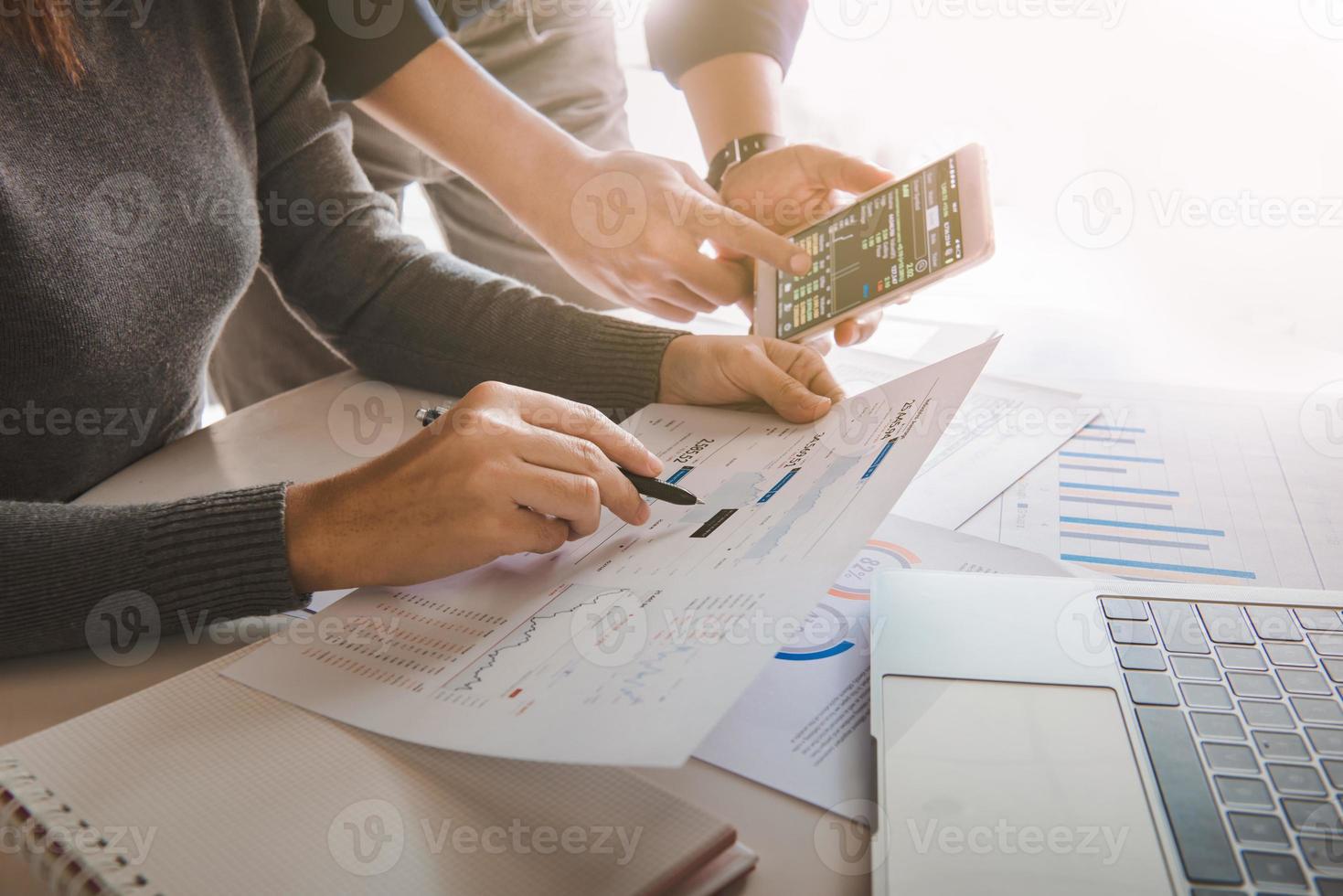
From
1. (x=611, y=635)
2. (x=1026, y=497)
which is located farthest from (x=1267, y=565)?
(x=611, y=635)

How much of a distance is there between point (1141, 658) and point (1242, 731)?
57mm

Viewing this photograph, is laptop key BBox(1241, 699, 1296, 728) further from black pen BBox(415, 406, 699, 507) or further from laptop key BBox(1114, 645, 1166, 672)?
black pen BBox(415, 406, 699, 507)

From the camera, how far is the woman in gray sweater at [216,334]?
52 cm

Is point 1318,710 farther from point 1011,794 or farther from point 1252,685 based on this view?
point 1011,794

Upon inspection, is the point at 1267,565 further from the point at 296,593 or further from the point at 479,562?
the point at 296,593

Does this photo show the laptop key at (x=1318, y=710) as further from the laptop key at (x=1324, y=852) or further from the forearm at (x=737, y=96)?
the forearm at (x=737, y=96)

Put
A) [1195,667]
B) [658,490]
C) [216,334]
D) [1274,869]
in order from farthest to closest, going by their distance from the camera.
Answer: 1. [216,334]
2. [658,490]
3. [1195,667]
4. [1274,869]

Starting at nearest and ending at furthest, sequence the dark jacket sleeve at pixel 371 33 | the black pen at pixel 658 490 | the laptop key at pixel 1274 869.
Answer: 1. the laptop key at pixel 1274 869
2. the black pen at pixel 658 490
3. the dark jacket sleeve at pixel 371 33

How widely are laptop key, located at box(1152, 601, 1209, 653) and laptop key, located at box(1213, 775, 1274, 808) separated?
9 cm

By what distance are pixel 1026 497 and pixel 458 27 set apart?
2.53 ft

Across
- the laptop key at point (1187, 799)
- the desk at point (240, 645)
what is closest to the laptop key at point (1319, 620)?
the laptop key at point (1187, 799)

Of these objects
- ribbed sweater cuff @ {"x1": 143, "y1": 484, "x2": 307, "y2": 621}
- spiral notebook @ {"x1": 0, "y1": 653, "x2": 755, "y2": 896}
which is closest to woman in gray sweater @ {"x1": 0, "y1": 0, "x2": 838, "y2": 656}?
ribbed sweater cuff @ {"x1": 143, "y1": 484, "x2": 307, "y2": 621}

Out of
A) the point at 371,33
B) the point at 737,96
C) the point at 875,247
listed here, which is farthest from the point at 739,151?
the point at 371,33

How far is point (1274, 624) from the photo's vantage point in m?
0.46
